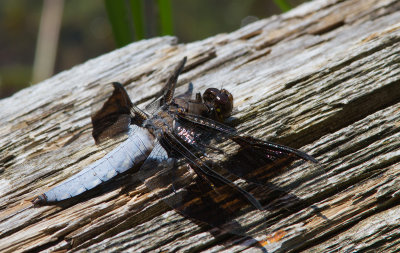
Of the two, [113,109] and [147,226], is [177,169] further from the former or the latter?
Answer: [113,109]

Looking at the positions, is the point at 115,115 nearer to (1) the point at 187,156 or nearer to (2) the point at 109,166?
(2) the point at 109,166

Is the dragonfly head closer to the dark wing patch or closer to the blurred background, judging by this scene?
the dark wing patch

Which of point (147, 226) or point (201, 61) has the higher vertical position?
point (201, 61)

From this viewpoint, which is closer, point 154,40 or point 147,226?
point 147,226

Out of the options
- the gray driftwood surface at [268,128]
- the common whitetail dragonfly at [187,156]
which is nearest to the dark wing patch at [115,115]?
the common whitetail dragonfly at [187,156]

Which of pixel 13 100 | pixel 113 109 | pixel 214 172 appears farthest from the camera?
pixel 13 100

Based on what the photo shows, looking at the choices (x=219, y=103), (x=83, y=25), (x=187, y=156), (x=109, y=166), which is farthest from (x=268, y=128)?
(x=83, y=25)

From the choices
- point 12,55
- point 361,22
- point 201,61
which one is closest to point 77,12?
point 12,55
